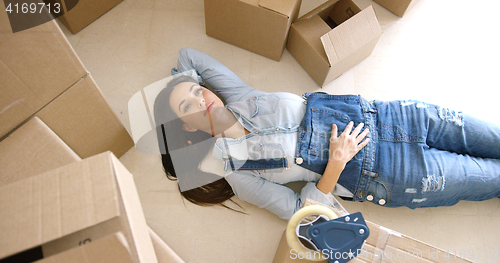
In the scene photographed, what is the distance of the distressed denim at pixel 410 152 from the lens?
42.1 inches

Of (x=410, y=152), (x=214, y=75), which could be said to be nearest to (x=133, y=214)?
(x=214, y=75)

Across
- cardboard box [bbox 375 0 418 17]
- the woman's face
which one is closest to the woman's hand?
the woman's face

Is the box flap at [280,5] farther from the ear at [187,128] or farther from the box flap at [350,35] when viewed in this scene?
the ear at [187,128]

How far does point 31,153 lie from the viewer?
86 cm

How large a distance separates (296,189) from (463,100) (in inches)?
35.8

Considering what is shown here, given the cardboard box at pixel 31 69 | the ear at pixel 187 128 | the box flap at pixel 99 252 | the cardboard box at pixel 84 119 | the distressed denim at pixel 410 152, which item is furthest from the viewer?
the ear at pixel 187 128

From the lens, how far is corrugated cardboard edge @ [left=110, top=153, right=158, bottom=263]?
64 centimetres

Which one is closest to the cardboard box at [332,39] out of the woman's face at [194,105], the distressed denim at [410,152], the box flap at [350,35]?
the box flap at [350,35]

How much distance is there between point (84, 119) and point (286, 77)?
0.91 m

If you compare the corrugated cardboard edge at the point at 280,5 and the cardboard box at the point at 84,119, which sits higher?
the corrugated cardboard edge at the point at 280,5

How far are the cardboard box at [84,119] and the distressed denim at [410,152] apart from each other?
730 mm

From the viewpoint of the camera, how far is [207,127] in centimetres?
116

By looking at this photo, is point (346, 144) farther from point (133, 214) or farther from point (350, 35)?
point (133, 214)

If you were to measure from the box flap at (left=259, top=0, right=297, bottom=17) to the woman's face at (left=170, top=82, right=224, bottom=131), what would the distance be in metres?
0.44
